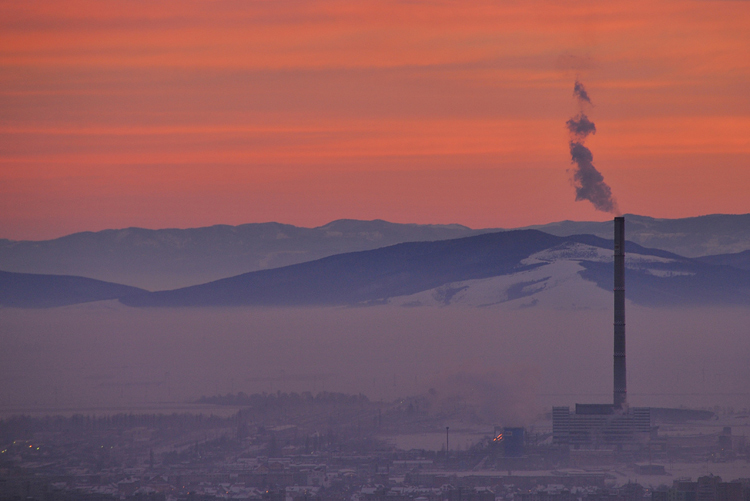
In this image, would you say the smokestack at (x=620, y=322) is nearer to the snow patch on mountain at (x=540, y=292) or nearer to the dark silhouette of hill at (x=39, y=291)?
the snow patch on mountain at (x=540, y=292)

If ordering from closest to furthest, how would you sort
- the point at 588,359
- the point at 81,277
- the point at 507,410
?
the point at 507,410
the point at 588,359
the point at 81,277

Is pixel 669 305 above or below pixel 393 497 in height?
above

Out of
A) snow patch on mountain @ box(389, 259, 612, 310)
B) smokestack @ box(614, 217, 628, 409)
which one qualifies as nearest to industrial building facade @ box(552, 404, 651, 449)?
smokestack @ box(614, 217, 628, 409)

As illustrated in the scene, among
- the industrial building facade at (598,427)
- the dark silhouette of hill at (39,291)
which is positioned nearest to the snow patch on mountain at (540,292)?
the dark silhouette of hill at (39,291)

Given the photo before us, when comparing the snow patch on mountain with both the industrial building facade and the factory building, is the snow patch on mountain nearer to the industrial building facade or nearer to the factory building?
the factory building

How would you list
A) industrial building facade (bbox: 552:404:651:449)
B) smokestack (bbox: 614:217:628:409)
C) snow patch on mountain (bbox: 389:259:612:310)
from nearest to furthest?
industrial building facade (bbox: 552:404:651:449), smokestack (bbox: 614:217:628:409), snow patch on mountain (bbox: 389:259:612:310)

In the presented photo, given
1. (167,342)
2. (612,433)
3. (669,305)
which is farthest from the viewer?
(669,305)

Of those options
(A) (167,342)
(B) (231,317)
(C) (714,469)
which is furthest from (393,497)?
(B) (231,317)

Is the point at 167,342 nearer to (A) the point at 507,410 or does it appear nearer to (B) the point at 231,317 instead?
(B) the point at 231,317
